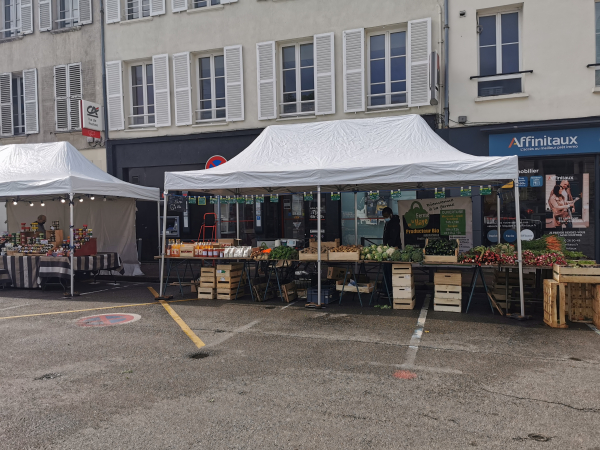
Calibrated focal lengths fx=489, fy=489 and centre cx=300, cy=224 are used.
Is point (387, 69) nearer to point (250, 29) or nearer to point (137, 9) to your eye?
point (250, 29)

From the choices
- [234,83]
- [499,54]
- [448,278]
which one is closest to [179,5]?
[234,83]

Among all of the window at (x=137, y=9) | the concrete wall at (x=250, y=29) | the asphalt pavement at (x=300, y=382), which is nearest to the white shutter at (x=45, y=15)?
the concrete wall at (x=250, y=29)

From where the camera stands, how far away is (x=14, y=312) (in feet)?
29.5

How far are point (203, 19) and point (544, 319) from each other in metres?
12.8

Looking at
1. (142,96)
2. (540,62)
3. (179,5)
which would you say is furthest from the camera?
(142,96)

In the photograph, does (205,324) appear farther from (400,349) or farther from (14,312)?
(14,312)

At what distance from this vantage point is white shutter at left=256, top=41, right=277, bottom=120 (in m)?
14.4

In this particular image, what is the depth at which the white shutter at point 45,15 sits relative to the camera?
17.0 meters

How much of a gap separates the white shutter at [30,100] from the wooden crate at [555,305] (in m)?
16.9

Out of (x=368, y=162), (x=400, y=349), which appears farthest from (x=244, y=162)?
(x=400, y=349)

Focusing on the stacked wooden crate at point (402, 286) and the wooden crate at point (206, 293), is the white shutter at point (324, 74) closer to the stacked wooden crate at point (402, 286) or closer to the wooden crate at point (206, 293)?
the wooden crate at point (206, 293)

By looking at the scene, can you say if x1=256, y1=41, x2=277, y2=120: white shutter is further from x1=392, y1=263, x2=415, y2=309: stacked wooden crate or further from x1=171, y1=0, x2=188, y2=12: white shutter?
x1=392, y1=263, x2=415, y2=309: stacked wooden crate

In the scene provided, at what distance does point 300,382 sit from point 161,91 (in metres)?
13.0

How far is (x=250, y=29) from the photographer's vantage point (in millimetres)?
14602
